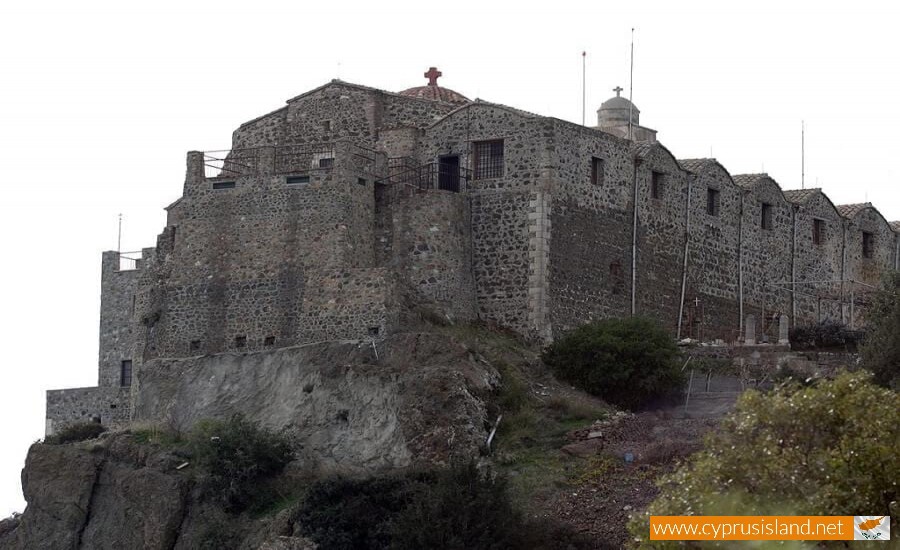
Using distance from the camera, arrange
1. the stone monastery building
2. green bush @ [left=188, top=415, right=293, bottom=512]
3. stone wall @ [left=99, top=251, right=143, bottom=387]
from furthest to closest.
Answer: stone wall @ [left=99, top=251, right=143, bottom=387], the stone monastery building, green bush @ [left=188, top=415, right=293, bottom=512]

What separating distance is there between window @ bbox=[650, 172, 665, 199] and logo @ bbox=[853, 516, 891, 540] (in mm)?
28158

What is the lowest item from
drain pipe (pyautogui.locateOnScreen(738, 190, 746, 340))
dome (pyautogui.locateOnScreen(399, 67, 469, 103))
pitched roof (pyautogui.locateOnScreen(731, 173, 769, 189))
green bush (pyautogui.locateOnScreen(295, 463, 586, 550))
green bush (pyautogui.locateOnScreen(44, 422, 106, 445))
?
green bush (pyautogui.locateOnScreen(295, 463, 586, 550))

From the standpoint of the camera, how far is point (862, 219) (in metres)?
74.6

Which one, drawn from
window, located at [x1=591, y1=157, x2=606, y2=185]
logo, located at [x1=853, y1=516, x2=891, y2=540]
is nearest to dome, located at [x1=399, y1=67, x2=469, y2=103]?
window, located at [x1=591, y1=157, x2=606, y2=185]

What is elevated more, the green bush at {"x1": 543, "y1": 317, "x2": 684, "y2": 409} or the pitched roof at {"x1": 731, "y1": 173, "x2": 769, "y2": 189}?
the pitched roof at {"x1": 731, "y1": 173, "x2": 769, "y2": 189}

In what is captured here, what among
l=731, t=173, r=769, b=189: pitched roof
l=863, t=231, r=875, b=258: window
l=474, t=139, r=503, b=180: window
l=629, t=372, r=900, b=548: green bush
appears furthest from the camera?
l=863, t=231, r=875, b=258: window

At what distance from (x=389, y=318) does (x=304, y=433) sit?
408cm

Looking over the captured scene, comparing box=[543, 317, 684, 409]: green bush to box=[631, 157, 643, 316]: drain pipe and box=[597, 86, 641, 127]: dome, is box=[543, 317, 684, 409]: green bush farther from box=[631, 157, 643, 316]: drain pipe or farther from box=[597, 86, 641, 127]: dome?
box=[597, 86, 641, 127]: dome

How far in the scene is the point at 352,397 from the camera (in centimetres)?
5712

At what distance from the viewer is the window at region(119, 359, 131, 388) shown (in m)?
74.4

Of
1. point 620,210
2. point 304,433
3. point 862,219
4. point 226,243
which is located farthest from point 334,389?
point 862,219

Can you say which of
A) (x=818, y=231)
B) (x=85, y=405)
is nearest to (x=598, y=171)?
(x=818, y=231)

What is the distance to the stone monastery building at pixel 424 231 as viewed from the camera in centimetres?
6044

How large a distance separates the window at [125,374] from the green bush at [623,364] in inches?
819
